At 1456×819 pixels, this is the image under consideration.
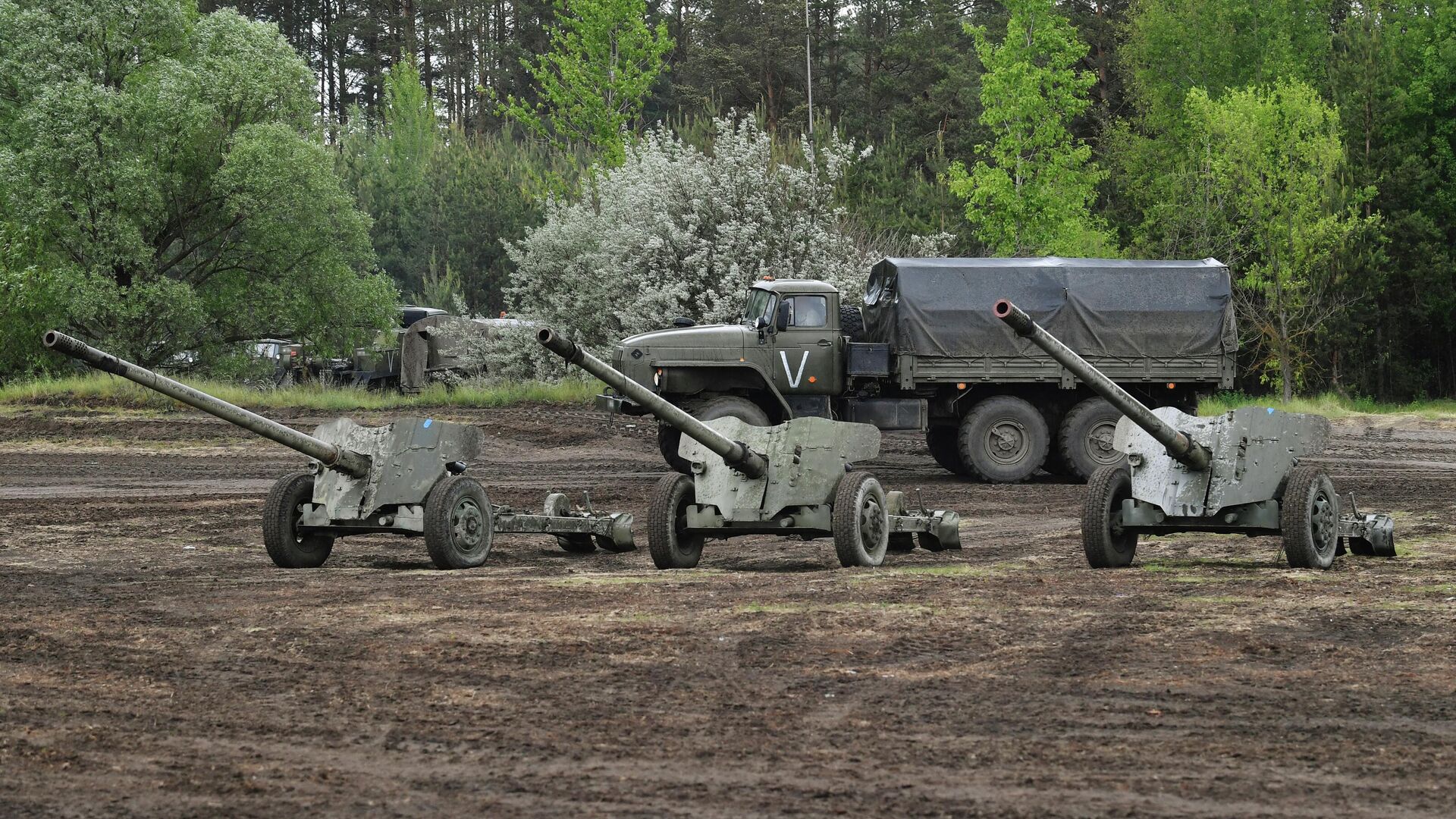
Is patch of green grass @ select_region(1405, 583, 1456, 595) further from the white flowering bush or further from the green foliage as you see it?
the green foliage

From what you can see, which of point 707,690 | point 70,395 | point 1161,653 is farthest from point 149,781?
point 70,395

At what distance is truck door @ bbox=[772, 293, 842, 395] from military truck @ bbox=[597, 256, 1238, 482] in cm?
2

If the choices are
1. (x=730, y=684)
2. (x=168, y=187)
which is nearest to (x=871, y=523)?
(x=730, y=684)

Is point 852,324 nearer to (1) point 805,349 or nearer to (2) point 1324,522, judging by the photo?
(1) point 805,349

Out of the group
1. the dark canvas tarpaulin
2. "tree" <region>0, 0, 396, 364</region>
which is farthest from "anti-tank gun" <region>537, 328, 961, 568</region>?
"tree" <region>0, 0, 396, 364</region>

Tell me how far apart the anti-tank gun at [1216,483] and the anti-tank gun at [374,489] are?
15.0 ft

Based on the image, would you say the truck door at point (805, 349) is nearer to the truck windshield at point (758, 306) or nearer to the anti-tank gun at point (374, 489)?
the truck windshield at point (758, 306)

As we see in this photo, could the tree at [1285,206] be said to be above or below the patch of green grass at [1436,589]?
above

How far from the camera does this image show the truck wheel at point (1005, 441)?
22.3m

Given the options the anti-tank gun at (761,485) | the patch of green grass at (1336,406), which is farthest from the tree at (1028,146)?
the anti-tank gun at (761,485)

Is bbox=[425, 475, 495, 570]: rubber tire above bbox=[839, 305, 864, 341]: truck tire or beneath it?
beneath

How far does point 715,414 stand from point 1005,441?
13.4 ft

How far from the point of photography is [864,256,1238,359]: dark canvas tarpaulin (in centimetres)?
2209

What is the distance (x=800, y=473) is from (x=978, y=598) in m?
2.33
